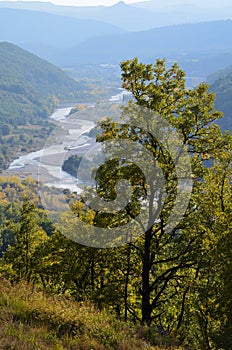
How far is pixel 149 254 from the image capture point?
1032 cm

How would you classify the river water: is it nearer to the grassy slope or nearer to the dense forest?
the dense forest

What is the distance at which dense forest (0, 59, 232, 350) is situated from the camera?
20.7ft

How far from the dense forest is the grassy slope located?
0.02m

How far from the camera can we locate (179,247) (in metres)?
9.93

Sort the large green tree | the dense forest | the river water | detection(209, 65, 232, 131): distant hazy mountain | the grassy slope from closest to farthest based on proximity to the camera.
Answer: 1. the grassy slope
2. the dense forest
3. the large green tree
4. the river water
5. detection(209, 65, 232, 131): distant hazy mountain

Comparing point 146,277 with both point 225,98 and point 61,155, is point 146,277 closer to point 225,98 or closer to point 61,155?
point 61,155

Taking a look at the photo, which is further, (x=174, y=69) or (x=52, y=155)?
(x=52, y=155)

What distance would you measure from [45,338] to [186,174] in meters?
5.05

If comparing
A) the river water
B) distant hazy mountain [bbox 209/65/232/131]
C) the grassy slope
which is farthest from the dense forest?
distant hazy mountain [bbox 209/65/232/131]

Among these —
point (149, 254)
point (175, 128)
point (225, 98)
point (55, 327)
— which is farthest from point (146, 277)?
point (225, 98)

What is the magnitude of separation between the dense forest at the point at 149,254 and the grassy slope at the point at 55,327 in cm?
2

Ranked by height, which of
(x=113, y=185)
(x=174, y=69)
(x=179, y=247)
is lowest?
(x=179, y=247)

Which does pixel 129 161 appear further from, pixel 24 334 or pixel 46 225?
pixel 46 225

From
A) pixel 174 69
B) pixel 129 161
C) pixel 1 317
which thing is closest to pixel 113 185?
pixel 129 161
